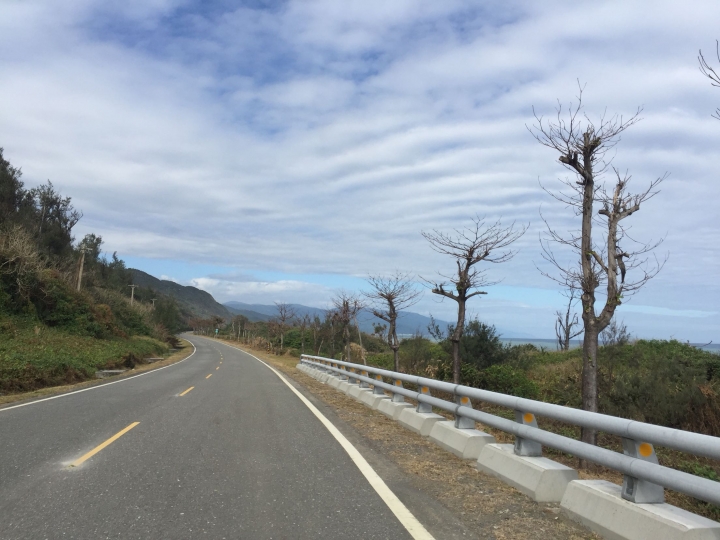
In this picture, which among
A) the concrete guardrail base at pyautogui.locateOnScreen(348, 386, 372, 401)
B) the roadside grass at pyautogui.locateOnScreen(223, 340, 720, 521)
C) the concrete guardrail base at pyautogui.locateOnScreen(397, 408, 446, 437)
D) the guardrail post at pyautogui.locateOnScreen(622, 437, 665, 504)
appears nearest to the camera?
the guardrail post at pyautogui.locateOnScreen(622, 437, 665, 504)

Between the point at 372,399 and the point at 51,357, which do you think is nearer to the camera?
the point at 372,399

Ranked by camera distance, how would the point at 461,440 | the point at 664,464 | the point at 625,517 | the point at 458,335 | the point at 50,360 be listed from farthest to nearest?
the point at 50,360
the point at 458,335
the point at 664,464
the point at 461,440
the point at 625,517

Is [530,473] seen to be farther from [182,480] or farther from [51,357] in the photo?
[51,357]

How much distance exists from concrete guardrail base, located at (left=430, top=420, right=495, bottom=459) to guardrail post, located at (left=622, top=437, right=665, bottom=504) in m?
2.95

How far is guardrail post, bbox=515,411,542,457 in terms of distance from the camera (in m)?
6.10

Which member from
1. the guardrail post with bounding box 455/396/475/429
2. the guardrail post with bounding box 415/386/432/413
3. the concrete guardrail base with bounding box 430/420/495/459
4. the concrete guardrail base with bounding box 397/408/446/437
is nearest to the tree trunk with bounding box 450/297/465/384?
the concrete guardrail base with bounding box 397/408/446/437

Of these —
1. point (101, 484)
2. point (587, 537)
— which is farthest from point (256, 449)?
point (587, 537)

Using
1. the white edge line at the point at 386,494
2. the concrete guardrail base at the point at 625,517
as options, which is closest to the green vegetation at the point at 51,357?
the white edge line at the point at 386,494

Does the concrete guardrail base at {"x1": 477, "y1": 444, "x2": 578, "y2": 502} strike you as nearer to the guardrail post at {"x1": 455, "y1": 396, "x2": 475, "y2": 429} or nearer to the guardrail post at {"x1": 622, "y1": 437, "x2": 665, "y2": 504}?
the guardrail post at {"x1": 622, "y1": 437, "x2": 665, "y2": 504}

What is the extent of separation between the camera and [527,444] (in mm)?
6129

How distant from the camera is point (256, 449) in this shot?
789cm

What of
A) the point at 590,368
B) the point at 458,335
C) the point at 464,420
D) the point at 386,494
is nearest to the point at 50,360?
the point at 458,335

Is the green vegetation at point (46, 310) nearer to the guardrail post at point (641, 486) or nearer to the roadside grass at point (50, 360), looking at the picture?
the roadside grass at point (50, 360)

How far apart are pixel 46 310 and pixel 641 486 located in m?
35.9
